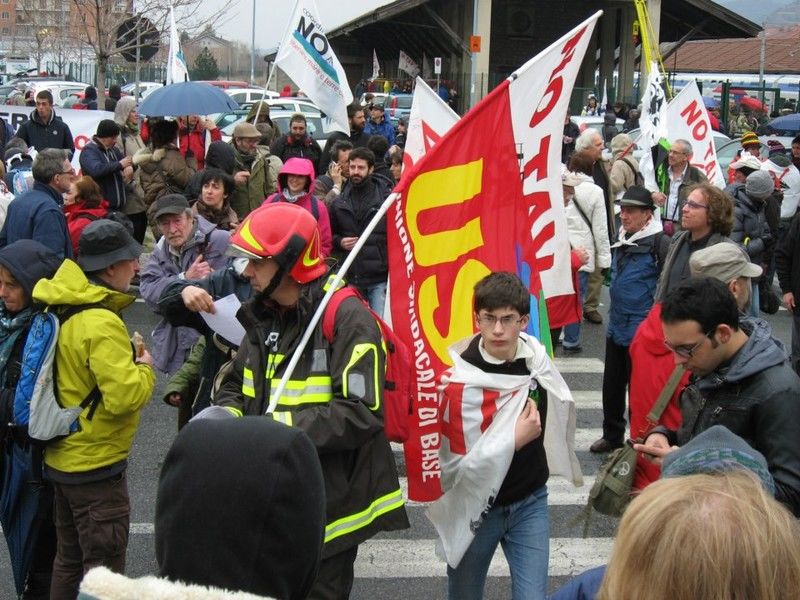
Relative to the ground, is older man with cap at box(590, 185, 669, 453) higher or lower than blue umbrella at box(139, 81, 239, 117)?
lower

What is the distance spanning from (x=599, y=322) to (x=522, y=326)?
23.4 ft

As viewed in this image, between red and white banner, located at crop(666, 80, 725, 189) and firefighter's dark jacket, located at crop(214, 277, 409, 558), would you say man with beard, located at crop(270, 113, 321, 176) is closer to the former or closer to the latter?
red and white banner, located at crop(666, 80, 725, 189)

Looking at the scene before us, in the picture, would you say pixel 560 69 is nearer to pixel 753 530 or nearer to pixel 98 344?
pixel 98 344

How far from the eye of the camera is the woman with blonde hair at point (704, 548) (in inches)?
63.9

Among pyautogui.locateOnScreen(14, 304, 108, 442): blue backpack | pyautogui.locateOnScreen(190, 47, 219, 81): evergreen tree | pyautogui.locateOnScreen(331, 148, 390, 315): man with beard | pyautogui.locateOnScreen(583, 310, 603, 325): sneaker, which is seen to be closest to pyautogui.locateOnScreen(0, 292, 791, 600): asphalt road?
pyautogui.locateOnScreen(14, 304, 108, 442): blue backpack

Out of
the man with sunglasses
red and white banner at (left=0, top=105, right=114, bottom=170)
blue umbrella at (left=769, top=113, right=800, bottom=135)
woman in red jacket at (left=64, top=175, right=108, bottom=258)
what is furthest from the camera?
blue umbrella at (left=769, top=113, right=800, bottom=135)

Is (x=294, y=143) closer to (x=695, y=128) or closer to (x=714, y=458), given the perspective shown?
(x=695, y=128)

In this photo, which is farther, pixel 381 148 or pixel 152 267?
pixel 381 148

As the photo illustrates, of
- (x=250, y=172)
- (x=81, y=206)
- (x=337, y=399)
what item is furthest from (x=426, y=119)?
(x=250, y=172)

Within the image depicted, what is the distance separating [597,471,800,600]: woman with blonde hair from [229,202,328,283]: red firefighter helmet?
1.95 metres

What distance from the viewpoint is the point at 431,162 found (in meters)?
4.21

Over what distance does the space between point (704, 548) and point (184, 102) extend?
33.2 ft

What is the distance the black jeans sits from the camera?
7211mm

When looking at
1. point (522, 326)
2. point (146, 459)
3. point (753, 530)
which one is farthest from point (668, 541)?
point (146, 459)
